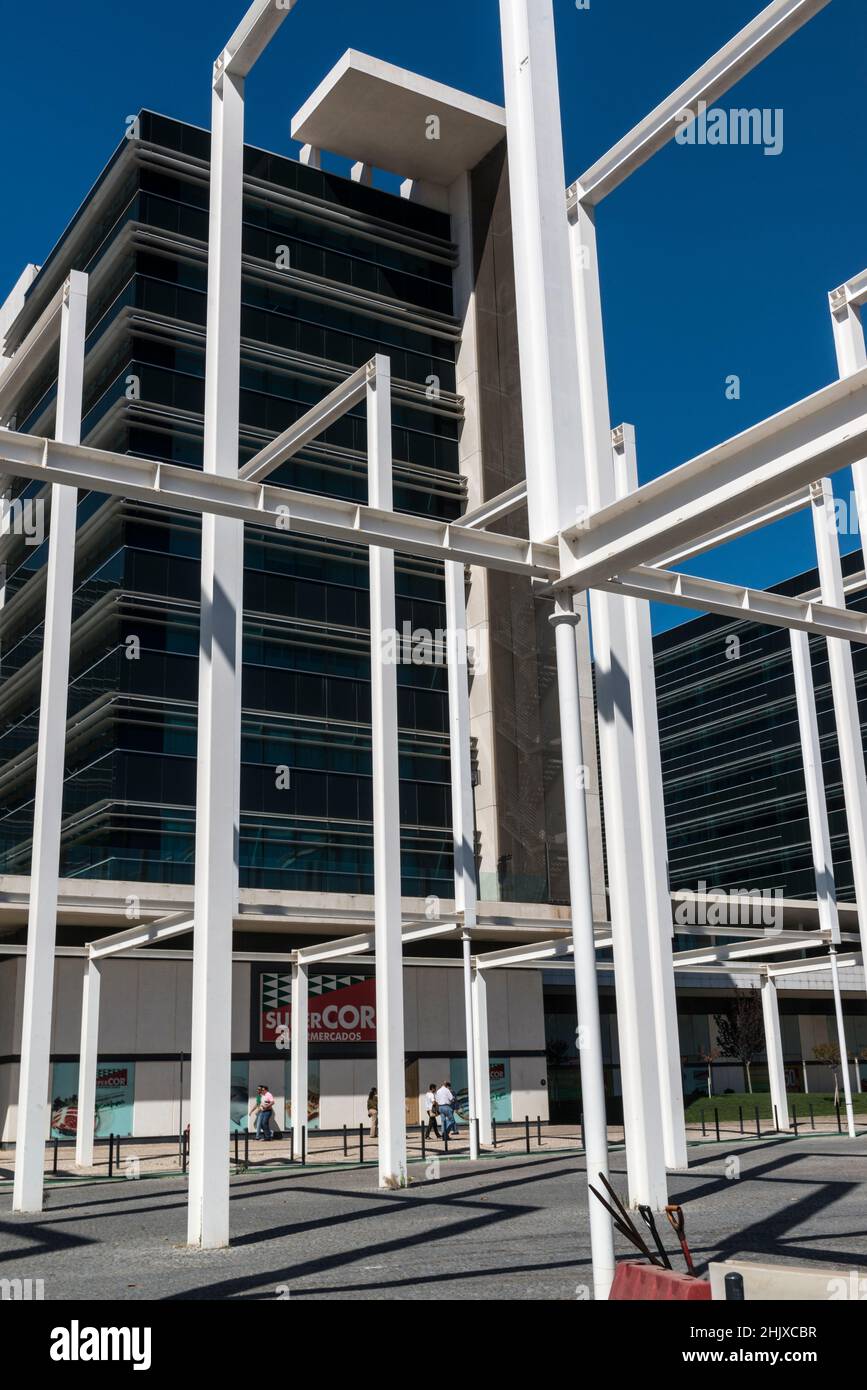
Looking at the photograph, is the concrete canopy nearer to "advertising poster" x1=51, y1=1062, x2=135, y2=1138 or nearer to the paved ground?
"advertising poster" x1=51, y1=1062, x2=135, y2=1138

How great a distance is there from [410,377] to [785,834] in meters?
44.0

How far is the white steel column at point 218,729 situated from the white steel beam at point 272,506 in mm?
2003

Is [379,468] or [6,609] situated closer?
[379,468]

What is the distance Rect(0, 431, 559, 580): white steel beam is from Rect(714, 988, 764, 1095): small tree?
4770 centimetres

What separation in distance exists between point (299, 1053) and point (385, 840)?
1135cm

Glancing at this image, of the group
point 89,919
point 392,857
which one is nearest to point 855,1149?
point 392,857

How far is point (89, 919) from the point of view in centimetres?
3634

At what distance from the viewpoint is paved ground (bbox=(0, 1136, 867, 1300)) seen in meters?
11.0

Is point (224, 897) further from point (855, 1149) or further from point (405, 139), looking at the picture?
point (405, 139)

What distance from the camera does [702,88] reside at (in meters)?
16.1

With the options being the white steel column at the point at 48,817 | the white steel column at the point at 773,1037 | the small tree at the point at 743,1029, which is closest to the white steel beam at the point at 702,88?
the white steel column at the point at 48,817

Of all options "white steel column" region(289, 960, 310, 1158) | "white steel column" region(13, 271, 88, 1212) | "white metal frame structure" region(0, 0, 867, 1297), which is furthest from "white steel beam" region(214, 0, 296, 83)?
"white steel column" region(289, 960, 310, 1158)

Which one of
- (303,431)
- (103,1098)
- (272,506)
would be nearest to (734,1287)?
(272,506)
